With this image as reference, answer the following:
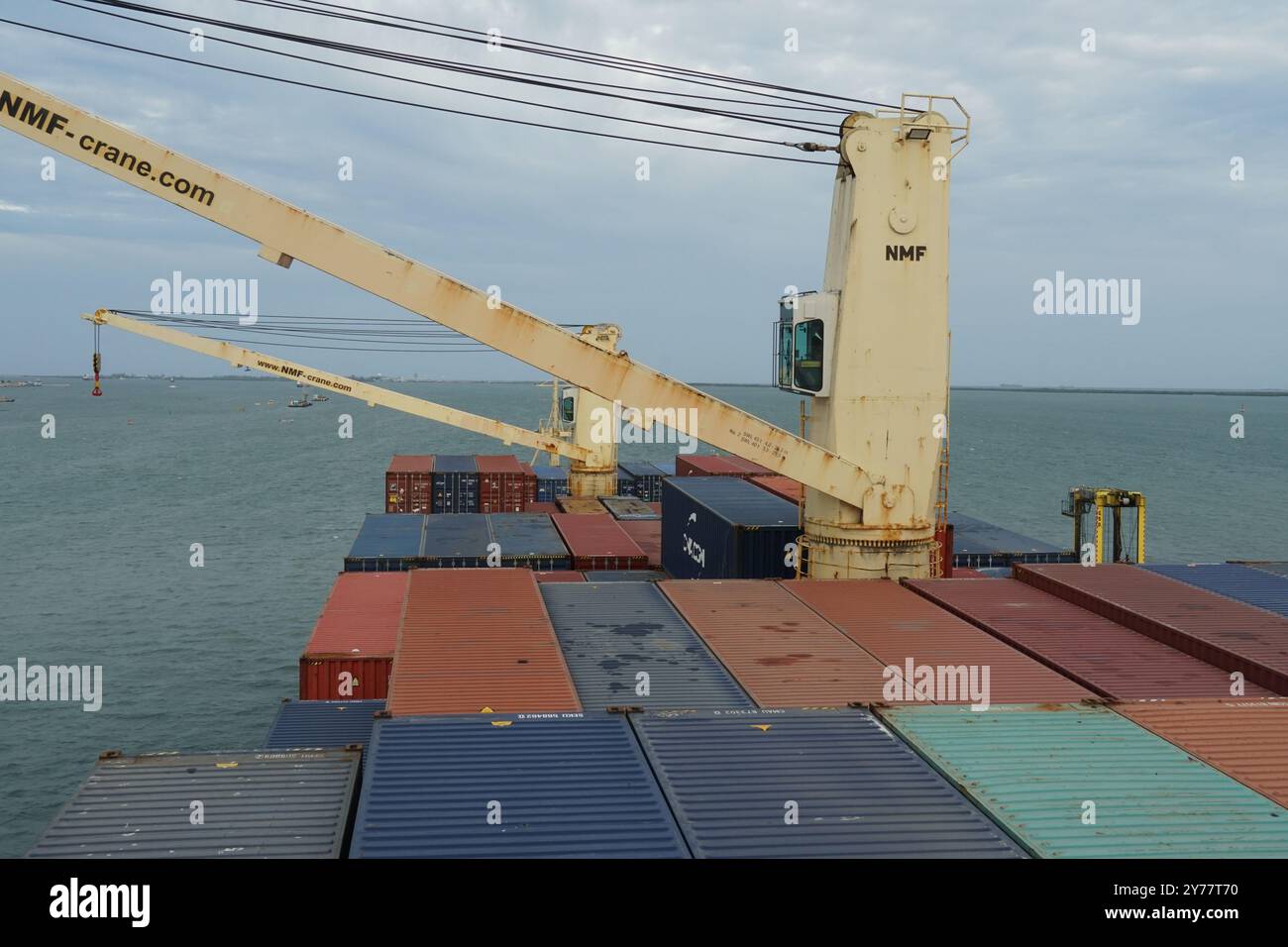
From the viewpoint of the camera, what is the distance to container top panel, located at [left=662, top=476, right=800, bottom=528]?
30312 mm

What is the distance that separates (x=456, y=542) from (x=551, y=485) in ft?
120

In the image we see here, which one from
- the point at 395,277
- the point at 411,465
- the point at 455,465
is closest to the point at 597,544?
the point at 395,277

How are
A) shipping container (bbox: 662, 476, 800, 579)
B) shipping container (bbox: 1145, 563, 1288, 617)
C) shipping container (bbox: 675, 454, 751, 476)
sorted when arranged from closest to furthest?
1. shipping container (bbox: 1145, 563, 1288, 617)
2. shipping container (bbox: 662, 476, 800, 579)
3. shipping container (bbox: 675, 454, 751, 476)

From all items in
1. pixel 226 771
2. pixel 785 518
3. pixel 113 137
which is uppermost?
pixel 113 137

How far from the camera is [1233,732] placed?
1407 centimetres

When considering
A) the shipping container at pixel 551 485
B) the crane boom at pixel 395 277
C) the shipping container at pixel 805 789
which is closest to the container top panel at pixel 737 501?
the crane boom at pixel 395 277

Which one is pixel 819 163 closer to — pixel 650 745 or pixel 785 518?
pixel 785 518

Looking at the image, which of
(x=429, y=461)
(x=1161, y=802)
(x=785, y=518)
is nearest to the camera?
(x=1161, y=802)

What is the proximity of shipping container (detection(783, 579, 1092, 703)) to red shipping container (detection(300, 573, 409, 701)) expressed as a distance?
9544 mm

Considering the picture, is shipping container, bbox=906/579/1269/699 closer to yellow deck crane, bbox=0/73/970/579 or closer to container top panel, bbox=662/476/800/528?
yellow deck crane, bbox=0/73/970/579

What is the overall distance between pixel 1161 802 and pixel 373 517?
38975 millimetres

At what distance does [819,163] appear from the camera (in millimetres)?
25828

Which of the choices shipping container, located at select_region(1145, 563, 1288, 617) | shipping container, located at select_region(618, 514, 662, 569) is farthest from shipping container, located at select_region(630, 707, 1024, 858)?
shipping container, located at select_region(618, 514, 662, 569)
